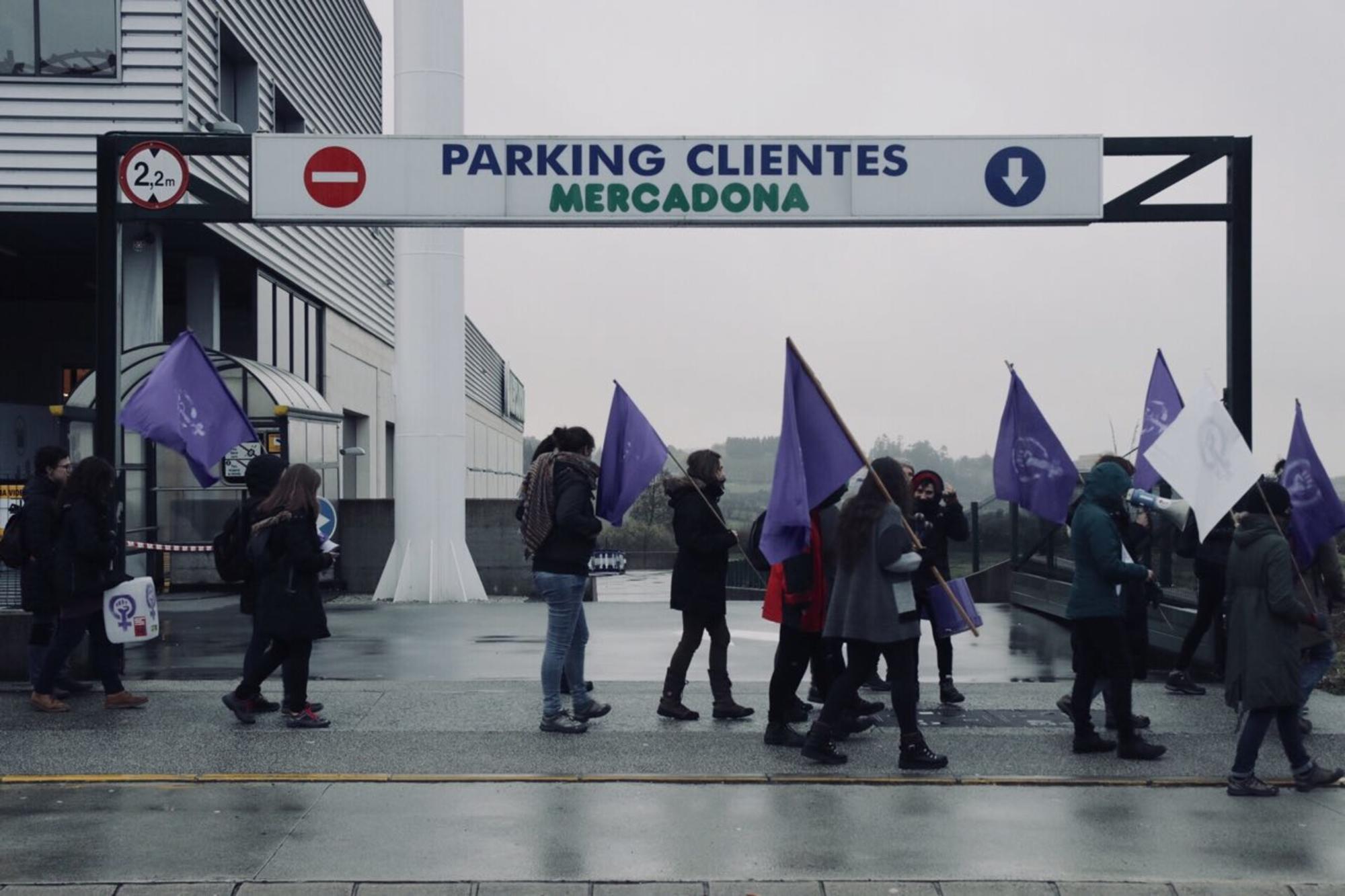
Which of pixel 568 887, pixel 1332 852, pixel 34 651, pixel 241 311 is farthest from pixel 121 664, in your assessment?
pixel 241 311

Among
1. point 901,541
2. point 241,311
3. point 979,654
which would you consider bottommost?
point 979,654

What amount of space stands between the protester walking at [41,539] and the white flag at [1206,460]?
6.86 metres

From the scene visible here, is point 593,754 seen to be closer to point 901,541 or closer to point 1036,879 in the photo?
point 901,541

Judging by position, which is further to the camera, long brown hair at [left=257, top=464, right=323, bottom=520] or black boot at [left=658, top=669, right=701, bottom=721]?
black boot at [left=658, top=669, right=701, bottom=721]

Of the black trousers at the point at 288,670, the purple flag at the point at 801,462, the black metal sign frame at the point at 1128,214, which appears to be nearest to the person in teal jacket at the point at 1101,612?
the purple flag at the point at 801,462

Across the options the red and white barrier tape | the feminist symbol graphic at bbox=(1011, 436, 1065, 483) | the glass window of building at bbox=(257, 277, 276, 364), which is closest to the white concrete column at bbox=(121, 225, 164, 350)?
the red and white barrier tape

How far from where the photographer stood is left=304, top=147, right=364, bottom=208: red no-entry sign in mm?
10406

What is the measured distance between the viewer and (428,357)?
738 inches

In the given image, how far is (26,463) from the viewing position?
26.6m

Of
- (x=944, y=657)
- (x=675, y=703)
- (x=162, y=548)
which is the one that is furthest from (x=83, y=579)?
(x=162, y=548)

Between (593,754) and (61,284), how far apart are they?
2204 cm

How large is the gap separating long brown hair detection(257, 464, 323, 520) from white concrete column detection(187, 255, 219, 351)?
14177 mm

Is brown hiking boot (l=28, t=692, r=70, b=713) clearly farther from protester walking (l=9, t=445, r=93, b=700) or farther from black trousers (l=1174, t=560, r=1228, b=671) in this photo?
black trousers (l=1174, t=560, r=1228, b=671)

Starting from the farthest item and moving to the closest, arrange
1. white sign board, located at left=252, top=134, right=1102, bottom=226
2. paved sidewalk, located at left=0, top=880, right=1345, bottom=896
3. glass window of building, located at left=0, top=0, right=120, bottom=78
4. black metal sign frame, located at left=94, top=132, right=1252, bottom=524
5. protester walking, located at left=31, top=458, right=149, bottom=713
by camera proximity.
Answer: glass window of building, located at left=0, top=0, right=120, bottom=78, black metal sign frame, located at left=94, top=132, right=1252, bottom=524, white sign board, located at left=252, top=134, right=1102, bottom=226, protester walking, located at left=31, top=458, right=149, bottom=713, paved sidewalk, located at left=0, top=880, right=1345, bottom=896
